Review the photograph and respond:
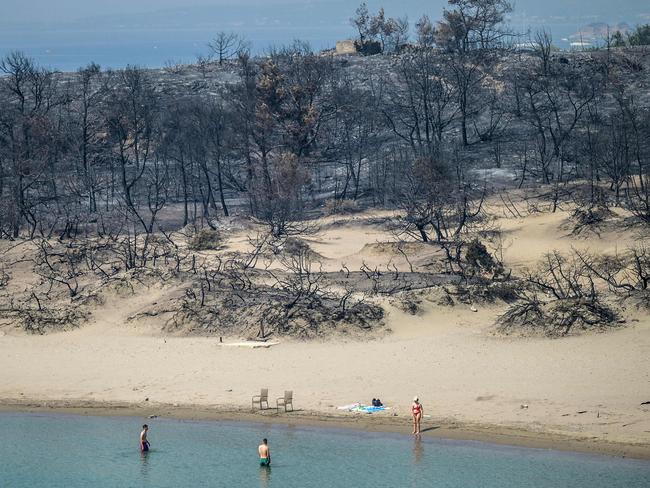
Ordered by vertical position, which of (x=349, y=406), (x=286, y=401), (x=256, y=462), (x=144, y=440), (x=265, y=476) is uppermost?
(x=286, y=401)

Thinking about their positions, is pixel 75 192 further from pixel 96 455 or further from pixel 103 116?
pixel 96 455

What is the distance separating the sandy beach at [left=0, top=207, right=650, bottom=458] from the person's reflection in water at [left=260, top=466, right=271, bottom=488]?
6.79 feet

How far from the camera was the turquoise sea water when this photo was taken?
22703 millimetres

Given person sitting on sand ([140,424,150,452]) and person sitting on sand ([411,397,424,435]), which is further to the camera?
person sitting on sand ([140,424,150,452])

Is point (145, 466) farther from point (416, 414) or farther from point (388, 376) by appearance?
point (388, 376)

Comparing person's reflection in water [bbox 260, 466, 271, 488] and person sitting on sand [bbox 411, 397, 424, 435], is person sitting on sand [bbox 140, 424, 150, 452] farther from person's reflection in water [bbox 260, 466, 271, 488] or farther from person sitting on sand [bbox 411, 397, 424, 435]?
person sitting on sand [bbox 411, 397, 424, 435]

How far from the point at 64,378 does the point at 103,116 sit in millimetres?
33410

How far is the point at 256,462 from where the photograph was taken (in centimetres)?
2408

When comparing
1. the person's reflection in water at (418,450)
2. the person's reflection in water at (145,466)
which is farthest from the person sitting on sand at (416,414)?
the person's reflection in water at (145,466)

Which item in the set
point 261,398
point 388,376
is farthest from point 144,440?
point 388,376

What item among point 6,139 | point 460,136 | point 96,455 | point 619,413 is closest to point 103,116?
point 6,139

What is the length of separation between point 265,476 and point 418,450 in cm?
305

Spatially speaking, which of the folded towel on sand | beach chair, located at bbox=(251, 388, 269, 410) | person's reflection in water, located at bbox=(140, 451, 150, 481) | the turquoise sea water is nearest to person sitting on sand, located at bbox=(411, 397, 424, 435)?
the turquoise sea water

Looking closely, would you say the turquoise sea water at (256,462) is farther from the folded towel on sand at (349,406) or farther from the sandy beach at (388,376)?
the folded towel on sand at (349,406)
